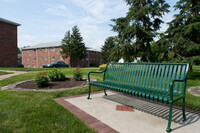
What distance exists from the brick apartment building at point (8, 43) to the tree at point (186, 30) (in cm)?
2758

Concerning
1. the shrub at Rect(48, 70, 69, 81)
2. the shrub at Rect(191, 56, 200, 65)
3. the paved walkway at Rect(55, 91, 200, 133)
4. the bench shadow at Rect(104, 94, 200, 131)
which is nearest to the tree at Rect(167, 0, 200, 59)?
the shrub at Rect(191, 56, 200, 65)

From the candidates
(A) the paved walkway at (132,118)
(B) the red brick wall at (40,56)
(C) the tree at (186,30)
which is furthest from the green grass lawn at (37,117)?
(B) the red brick wall at (40,56)

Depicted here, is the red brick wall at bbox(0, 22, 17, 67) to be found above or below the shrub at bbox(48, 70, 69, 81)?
above

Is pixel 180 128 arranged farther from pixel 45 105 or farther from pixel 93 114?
pixel 45 105

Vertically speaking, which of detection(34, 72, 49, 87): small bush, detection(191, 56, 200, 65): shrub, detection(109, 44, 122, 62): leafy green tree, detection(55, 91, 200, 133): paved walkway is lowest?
detection(55, 91, 200, 133): paved walkway

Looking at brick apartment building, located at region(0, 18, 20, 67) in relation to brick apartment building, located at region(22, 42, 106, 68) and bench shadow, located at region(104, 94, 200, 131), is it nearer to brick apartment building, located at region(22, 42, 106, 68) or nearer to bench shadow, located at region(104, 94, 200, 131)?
brick apartment building, located at region(22, 42, 106, 68)

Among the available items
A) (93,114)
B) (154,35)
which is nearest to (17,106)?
(93,114)

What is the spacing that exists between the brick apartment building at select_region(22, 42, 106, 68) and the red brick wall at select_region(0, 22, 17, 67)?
→ 506 inches

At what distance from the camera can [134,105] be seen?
363 centimetres

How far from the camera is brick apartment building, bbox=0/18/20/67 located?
24250mm

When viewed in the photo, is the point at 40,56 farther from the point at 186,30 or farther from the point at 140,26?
the point at 186,30

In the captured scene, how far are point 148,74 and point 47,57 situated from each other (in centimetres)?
4029

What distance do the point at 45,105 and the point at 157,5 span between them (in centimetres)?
1052

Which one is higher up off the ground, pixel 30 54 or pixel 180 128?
pixel 30 54
